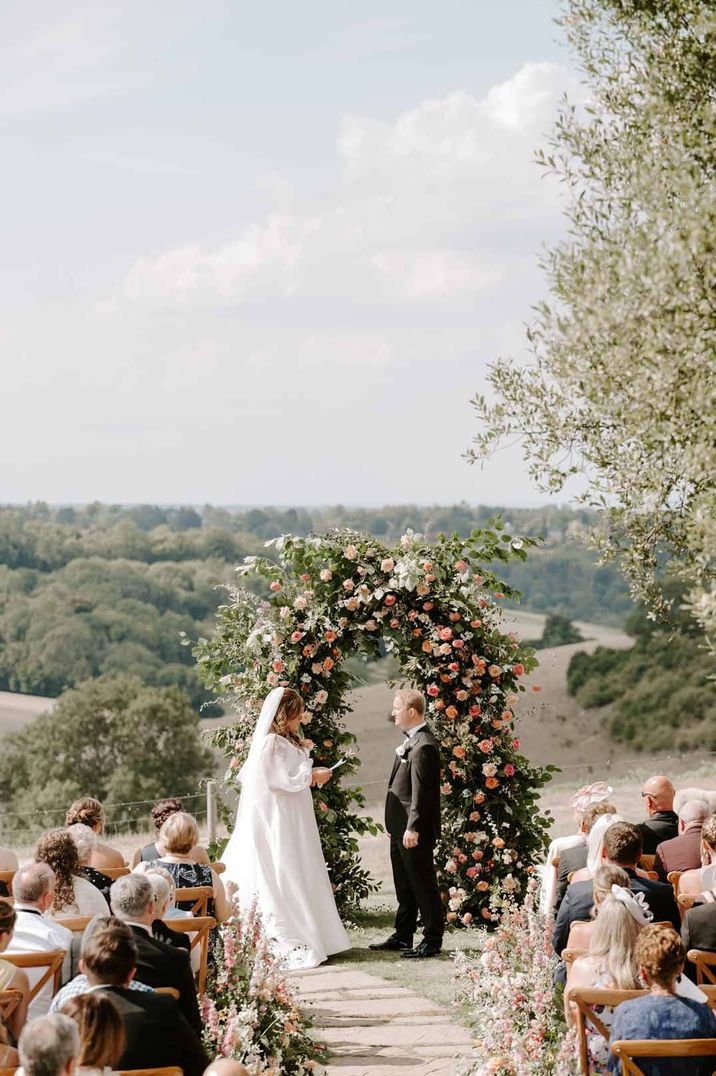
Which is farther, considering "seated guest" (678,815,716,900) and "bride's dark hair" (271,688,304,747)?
"bride's dark hair" (271,688,304,747)

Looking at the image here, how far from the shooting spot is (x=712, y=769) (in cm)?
3077

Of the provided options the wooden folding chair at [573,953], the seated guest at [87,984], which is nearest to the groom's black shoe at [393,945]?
the wooden folding chair at [573,953]

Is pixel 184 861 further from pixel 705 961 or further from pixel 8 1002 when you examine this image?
pixel 705 961

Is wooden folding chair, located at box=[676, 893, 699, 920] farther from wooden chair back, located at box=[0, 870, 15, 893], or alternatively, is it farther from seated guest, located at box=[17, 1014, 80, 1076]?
wooden chair back, located at box=[0, 870, 15, 893]

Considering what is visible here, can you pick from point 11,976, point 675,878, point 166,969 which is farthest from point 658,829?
point 11,976

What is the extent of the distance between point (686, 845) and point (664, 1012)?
9.07ft

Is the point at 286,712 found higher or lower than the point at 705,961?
higher

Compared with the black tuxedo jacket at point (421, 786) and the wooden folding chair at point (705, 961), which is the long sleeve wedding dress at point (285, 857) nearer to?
the black tuxedo jacket at point (421, 786)

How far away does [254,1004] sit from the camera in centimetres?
614

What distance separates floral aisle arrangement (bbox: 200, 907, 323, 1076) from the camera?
19.6 feet

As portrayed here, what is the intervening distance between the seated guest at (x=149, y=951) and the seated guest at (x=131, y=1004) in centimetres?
41

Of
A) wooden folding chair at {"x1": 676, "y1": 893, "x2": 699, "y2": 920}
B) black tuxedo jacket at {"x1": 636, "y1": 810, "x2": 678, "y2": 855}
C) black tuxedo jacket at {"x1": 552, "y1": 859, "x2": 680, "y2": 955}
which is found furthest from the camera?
black tuxedo jacket at {"x1": 636, "y1": 810, "x2": 678, "y2": 855}

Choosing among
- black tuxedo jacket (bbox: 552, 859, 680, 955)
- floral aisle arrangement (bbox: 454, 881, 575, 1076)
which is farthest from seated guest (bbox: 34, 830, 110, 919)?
black tuxedo jacket (bbox: 552, 859, 680, 955)

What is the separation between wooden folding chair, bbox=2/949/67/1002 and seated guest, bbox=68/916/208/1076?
2.79 feet
